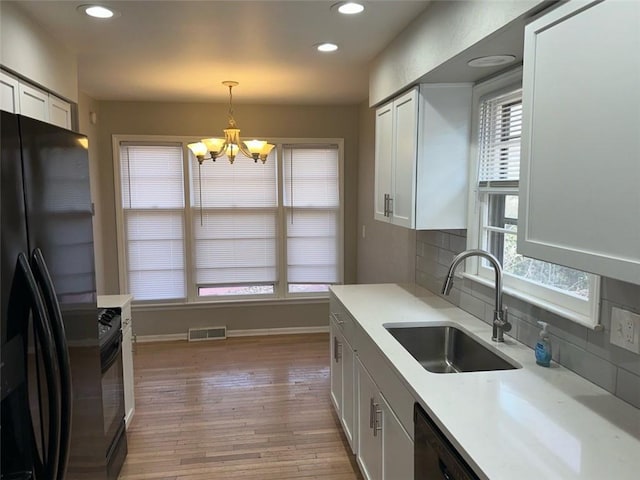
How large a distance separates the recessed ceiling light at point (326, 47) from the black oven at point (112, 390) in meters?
2.03

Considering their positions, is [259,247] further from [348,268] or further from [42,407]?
[42,407]

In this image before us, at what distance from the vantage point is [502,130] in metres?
2.32

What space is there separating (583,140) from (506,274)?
1.16m

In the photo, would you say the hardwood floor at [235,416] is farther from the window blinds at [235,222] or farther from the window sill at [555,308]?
the window sill at [555,308]

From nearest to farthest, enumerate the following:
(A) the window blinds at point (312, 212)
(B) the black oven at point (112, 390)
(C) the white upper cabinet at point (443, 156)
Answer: (B) the black oven at point (112, 390), (C) the white upper cabinet at point (443, 156), (A) the window blinds at point (312, 212)

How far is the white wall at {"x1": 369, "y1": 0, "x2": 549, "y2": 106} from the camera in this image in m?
1.59

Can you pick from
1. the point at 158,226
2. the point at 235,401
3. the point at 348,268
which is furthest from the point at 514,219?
the point at 158,226

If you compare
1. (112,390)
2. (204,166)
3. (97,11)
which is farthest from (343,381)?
(204,166)

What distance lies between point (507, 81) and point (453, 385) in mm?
1464

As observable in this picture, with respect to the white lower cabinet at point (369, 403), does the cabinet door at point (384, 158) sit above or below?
above

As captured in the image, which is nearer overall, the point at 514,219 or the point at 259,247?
the point at 514,219

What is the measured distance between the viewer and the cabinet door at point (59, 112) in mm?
2639

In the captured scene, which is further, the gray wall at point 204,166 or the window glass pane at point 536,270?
the gray wall at point 204,166

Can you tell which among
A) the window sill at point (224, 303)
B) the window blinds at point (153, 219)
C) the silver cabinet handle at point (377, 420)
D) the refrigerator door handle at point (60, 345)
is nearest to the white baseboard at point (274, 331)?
the window sill at point (224, 303)
